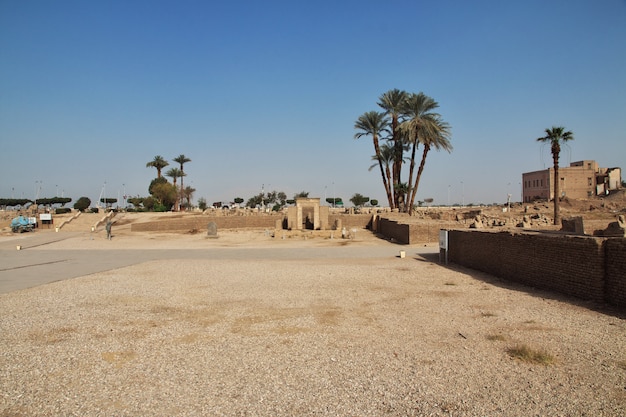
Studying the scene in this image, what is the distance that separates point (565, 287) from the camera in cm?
789

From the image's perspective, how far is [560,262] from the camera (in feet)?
26.5

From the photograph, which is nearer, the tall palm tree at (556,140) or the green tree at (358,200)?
the tall palm tree at (556,140)

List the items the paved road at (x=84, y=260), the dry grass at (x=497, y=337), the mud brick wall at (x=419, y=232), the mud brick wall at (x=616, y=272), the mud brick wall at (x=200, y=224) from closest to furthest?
the dry grass at (x=497, y=337)
the mud brick wall at (x=616, y=272)
the paved road at (x=84, y=260)
the mud brick wall at (x=419, y=232)
the mud brick wall at (x=200, y=224)

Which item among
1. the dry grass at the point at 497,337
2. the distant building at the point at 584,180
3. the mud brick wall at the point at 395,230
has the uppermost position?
the distant building at the point at 584,180

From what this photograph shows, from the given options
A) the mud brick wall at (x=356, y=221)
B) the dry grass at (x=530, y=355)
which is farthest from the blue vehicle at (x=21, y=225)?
the dry grass at (x=530, y=355)

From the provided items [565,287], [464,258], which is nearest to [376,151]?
[464,258]

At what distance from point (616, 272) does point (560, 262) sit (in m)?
1.34

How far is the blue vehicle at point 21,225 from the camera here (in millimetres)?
33781

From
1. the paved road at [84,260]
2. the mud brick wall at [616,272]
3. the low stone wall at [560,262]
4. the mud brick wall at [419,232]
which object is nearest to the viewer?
the mud brick wall at [616,272]

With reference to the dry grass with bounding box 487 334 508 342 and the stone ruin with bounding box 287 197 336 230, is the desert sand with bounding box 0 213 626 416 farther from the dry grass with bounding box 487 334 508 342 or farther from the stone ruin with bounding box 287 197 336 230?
the stone ruin with bounding box 287 197 336 230

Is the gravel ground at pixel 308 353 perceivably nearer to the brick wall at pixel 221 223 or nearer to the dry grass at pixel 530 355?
the dry grass at pixel 530 355

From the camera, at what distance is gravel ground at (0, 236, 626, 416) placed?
152 inches

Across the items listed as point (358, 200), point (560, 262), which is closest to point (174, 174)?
point (358, 200)

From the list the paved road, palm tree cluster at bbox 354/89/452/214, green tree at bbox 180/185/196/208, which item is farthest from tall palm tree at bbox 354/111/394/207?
green tree at bbox 180/185/196/208
